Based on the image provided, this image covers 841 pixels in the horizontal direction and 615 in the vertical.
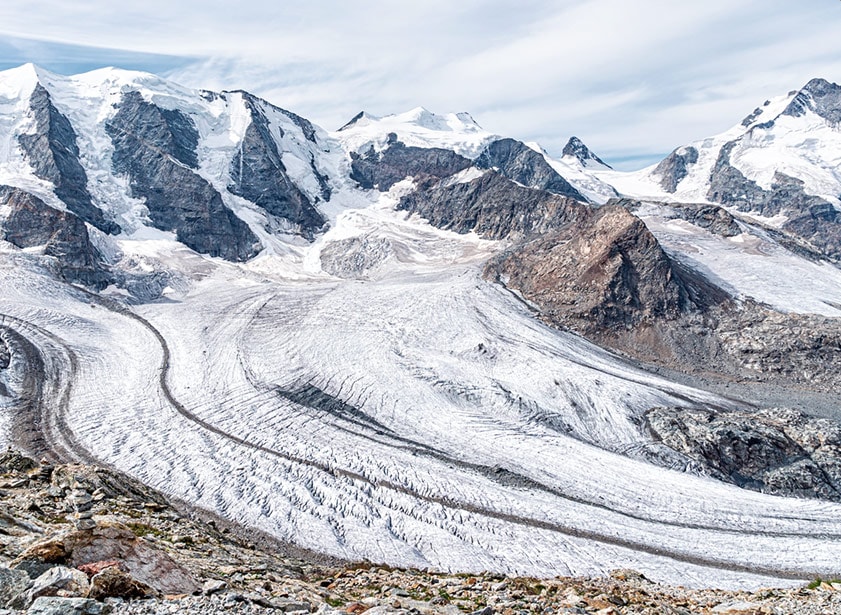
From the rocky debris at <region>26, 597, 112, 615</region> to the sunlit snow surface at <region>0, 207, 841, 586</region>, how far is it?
64.7 ft

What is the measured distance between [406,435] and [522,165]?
155996mm

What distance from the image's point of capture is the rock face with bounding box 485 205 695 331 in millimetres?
68812

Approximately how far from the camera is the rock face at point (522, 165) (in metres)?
179

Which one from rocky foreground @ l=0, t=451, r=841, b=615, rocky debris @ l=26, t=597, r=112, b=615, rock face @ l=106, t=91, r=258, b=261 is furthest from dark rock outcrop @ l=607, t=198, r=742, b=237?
rocky debris @ l=26, t=597, r=112, b=615

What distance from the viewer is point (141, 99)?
130250 mm

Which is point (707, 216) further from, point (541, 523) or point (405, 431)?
point (541, 523)

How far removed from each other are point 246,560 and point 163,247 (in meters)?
87.5

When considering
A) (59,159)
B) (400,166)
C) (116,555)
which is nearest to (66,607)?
(116,555)

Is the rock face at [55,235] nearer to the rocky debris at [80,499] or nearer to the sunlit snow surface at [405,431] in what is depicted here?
the sunlit snow surface at [405,431]

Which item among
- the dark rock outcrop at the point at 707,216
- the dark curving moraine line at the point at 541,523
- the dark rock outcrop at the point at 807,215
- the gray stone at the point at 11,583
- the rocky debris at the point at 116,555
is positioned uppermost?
the dark rock outcrop at the point at 807,215

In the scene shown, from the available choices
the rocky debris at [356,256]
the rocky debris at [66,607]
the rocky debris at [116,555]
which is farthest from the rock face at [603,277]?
the rocky debris at [66,607]

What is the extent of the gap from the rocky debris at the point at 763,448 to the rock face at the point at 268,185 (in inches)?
3268

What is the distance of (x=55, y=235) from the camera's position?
77.8 meters

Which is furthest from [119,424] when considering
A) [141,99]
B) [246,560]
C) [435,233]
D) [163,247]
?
[141,99]
